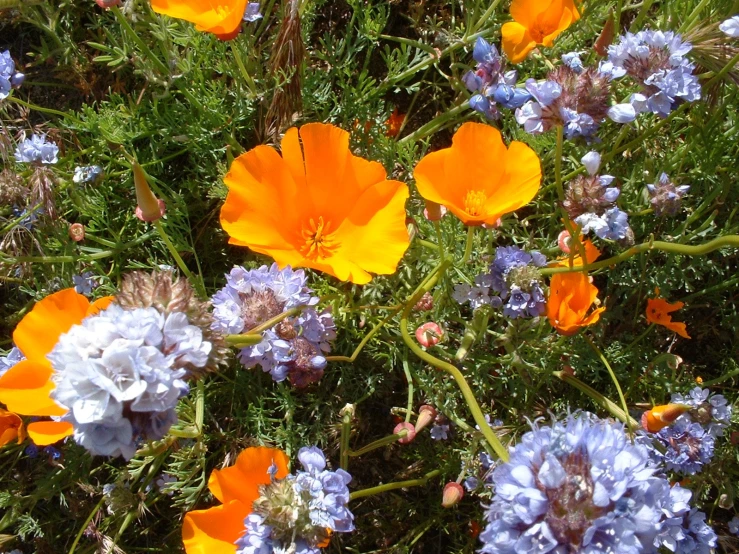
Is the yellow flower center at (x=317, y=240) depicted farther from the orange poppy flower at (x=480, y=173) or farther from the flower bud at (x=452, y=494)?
the flower bud at (x=452, y=494)

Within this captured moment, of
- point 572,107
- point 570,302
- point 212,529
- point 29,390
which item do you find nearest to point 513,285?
point 570,302

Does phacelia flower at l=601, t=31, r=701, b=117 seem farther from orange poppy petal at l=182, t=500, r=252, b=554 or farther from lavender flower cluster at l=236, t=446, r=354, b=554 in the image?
orange poppy petal at l=182, t=500, r=252, b=554

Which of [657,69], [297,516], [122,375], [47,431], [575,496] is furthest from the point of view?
[657,69]

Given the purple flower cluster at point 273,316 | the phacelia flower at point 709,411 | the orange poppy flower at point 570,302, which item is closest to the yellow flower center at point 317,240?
the purple flower cluster at point 273,316

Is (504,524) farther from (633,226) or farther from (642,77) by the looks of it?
(633,226)

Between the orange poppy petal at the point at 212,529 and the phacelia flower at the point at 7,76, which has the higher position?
the phacelia flower at the point at 7,76

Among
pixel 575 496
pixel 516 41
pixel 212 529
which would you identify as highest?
pixel 516 41

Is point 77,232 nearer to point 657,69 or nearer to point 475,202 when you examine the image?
point 475,202

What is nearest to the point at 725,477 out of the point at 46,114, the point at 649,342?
the point at 649,342
